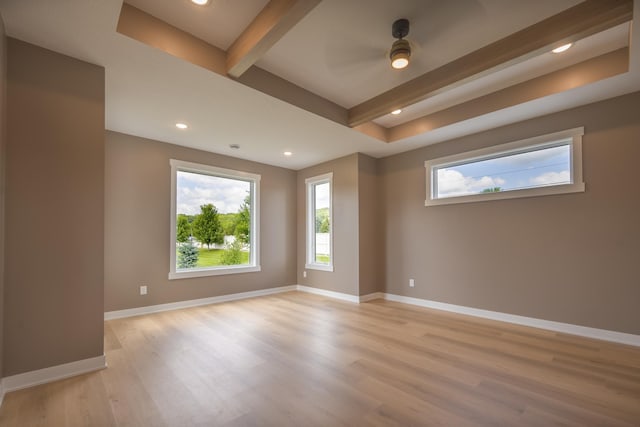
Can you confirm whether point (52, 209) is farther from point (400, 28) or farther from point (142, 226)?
point (400, 28)

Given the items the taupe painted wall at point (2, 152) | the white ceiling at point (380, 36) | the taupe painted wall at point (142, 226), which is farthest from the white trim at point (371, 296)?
the taupe painted wall at point (2, 152)

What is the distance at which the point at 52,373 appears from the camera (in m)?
2.34

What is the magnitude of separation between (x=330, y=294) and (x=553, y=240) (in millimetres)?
3602

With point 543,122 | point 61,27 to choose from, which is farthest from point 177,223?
point 543,122

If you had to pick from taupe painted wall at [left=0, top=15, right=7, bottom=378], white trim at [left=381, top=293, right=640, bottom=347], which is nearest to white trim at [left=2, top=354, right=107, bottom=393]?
taupe painted wall at [left=0, top=15, right=7, bottom=378]

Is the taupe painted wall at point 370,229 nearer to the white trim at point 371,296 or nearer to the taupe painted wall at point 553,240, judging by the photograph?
the white trim at point 371,296

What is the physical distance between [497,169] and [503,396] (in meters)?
3.10

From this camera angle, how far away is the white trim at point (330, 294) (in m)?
5.21

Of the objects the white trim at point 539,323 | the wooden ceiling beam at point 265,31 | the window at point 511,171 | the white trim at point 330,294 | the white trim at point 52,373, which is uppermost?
the wooden ceiling beam at point 265,31

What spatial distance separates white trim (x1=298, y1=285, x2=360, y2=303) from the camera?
5.21m

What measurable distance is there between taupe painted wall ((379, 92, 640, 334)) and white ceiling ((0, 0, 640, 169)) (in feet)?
1.29

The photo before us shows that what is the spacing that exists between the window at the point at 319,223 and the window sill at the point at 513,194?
6.43 feet

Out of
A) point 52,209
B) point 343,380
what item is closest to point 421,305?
point 343,380

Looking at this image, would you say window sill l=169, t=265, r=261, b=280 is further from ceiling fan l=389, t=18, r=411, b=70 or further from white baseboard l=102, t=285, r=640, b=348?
ceiling fan l=389, t=18, r=411, b=70
